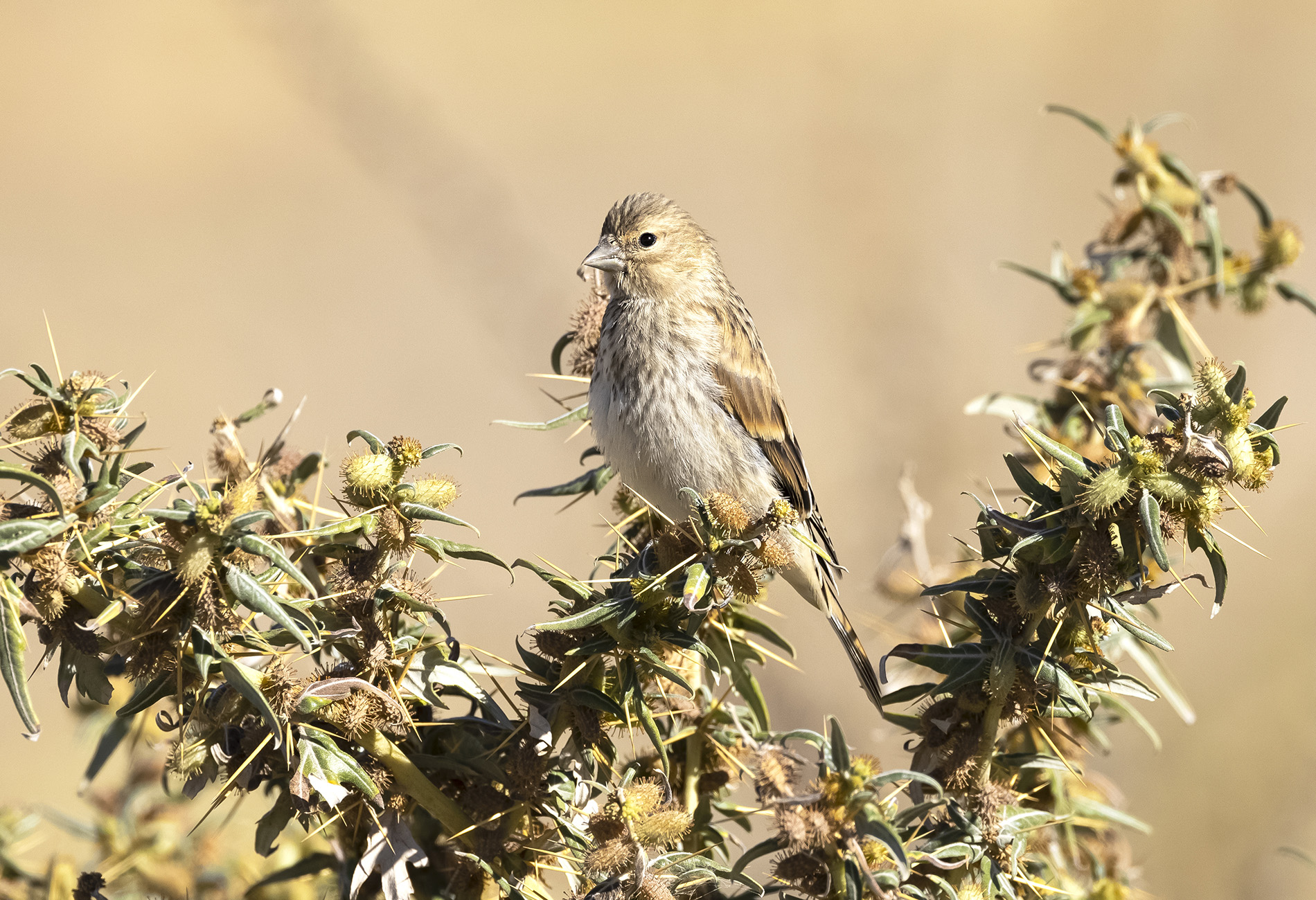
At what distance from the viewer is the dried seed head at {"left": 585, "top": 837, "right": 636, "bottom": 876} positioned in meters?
1.71

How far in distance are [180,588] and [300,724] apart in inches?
12.7

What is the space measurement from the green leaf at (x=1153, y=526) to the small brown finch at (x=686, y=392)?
1.63 meters

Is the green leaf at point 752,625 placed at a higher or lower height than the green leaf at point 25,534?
higher

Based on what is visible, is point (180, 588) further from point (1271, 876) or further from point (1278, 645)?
point (1278, 645)

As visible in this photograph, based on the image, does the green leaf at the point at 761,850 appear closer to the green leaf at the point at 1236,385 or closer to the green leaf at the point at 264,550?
the green leaf at the point at 264,550

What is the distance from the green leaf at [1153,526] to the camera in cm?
154

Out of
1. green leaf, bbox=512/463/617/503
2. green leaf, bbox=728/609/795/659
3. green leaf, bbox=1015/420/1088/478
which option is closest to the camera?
green leaf, bbox=1015/420/1088/478

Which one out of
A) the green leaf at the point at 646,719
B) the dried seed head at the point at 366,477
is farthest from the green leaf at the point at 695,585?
the dried seed head at the point at 366,477

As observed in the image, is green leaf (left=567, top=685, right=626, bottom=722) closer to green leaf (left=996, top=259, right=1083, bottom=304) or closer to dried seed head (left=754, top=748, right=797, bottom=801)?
dried seed head (left=754, top=748, right=797, bottom=801)

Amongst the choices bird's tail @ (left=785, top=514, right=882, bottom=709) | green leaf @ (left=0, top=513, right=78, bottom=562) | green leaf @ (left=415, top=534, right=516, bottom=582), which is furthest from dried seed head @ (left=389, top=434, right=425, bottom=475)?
bird's tail @ (left=785, top=514, right=882, bottom=709)

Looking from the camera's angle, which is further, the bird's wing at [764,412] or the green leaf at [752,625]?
the bird's wing at [764,412]

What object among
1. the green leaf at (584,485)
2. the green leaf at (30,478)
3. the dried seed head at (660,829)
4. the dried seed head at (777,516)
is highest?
the green leaf at (584,485)

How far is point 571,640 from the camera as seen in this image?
1.99 metres

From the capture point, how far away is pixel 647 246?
4477mm
